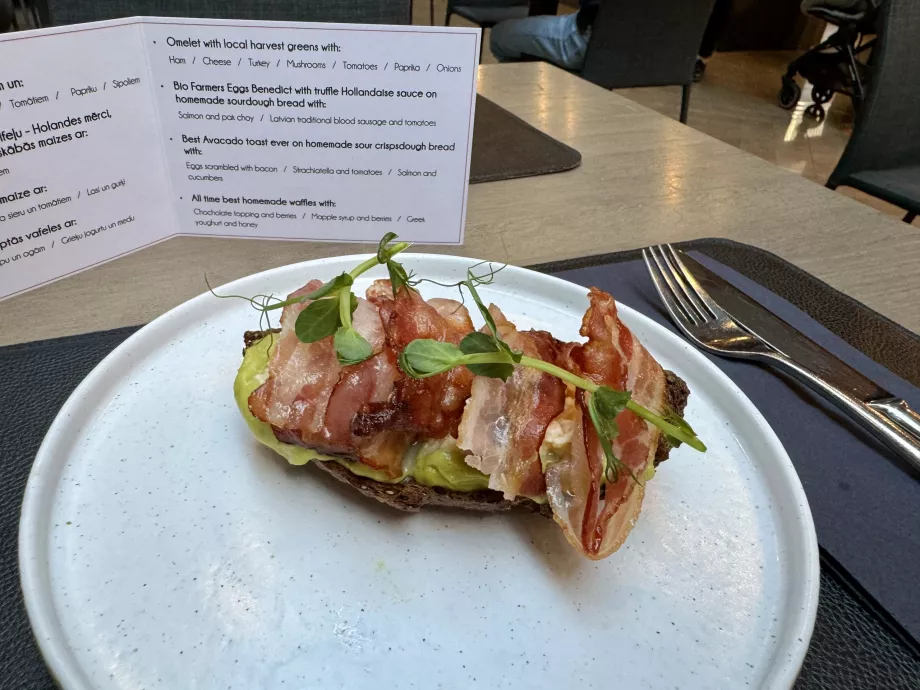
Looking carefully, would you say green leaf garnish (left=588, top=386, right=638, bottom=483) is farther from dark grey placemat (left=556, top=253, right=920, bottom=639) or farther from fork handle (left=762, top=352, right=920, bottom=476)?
fork handle (left=762, top=352, right=920, bottom=476)

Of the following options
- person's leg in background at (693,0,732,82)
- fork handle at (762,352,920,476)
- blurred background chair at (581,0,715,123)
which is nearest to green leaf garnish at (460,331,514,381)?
fork handle at (762,352,920,476)

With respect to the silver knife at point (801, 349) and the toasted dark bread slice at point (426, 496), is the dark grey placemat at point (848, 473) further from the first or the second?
the toasted dark bread slice at point (426, 496)

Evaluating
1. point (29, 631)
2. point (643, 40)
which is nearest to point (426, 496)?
point (29, 631)

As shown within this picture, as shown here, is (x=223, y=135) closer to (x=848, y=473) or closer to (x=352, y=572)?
(x=352, y=572)

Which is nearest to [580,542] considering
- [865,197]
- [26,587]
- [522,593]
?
[522,593]

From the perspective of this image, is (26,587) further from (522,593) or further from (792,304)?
(792,304)

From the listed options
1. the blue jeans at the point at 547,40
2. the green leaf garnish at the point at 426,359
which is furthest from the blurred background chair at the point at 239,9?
the blue jeans at the point at 547,40
